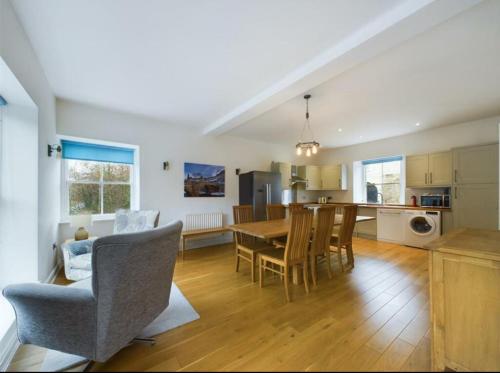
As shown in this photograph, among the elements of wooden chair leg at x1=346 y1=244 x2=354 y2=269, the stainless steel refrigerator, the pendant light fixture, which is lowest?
wooden chair leg at x1=346 y1=244 x2=354 y2=269

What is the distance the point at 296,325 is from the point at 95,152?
3.75m

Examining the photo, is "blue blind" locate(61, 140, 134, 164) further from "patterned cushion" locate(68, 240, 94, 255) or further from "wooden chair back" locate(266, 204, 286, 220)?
"wooden chair back" locate(266, 204, 286, 220)

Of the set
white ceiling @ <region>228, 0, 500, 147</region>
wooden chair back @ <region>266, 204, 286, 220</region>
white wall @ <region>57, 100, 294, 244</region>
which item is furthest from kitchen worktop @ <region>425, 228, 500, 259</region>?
white wall @ <region>57, 100, 294, 244</region>

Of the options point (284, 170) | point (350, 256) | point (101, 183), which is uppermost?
point (284, 170)

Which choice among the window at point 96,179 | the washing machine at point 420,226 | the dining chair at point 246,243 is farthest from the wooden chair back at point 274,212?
the washing machine at point 420,226

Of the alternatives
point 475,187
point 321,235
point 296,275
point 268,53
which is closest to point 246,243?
point 296,275

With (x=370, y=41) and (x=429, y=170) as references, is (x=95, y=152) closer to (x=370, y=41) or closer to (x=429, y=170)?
(x=370, y=41)

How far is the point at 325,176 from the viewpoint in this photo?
5.96 metres

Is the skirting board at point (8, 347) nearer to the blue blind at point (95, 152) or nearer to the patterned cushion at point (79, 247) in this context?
the patterned cushion at point (79, 247)

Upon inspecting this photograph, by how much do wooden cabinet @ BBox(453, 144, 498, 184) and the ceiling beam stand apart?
3409mm

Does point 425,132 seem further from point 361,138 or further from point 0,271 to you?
point 0,271

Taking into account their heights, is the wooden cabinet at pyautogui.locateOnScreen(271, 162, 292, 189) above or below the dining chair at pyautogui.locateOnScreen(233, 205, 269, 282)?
above

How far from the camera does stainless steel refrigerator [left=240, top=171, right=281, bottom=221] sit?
438 centimetres

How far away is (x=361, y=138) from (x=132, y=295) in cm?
552
